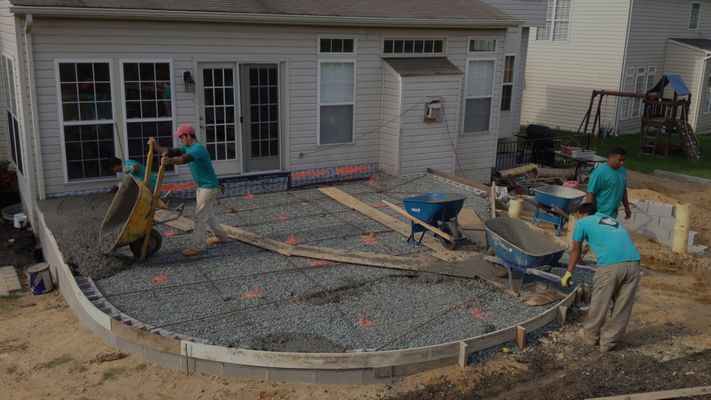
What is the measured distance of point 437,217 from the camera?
9570 millimetres

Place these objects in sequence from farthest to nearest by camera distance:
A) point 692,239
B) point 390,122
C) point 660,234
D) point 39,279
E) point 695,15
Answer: point 695,15 < point 390,122 < point 660,234 < point 692,239 < point 39,279

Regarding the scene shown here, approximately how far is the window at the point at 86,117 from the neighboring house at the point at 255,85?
0.02m

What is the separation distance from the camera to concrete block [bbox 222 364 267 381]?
656 cm

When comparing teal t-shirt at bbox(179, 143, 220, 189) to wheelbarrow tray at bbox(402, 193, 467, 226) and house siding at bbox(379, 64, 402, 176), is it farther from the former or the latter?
house siding at bbox(379, 64, 402, 176)

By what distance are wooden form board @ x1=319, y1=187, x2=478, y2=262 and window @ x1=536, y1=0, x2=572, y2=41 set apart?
15665 mm

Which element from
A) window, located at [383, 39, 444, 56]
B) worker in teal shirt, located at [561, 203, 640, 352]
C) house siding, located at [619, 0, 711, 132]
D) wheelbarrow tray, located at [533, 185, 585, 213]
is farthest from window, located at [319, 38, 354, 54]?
house siding, located at [619, 0, 711, 132]

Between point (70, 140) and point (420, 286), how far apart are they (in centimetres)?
645

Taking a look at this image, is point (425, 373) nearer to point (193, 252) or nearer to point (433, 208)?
point (433, 208)

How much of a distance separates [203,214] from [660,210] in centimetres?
842

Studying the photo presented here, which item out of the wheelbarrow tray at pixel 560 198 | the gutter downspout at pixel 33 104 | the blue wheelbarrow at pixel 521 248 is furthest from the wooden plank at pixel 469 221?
the gutter downspout at pixel 33 104

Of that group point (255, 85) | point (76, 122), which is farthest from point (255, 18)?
point (76, 122)

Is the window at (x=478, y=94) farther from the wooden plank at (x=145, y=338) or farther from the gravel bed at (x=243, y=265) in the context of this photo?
the wooden plank at (x=145, y=338)

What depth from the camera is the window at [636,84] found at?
947 inches

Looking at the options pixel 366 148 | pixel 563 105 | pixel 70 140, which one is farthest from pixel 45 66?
pixel 563 105
